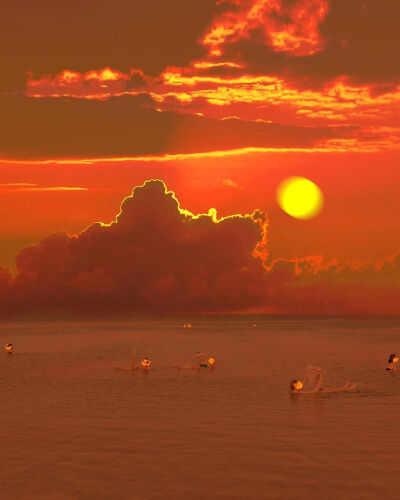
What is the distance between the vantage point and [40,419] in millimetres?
38344

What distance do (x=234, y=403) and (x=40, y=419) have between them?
1342 centimetres

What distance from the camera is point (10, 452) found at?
2895 cm

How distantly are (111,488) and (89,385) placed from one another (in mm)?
35453

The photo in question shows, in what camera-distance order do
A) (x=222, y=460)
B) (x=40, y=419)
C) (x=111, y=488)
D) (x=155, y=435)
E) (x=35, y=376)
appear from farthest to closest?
1. (x=35, y=376)
2. (x=40, y=419)
3. (x=155, y=435)
4. (x=222, y=460)
5. (x=111, y=488)

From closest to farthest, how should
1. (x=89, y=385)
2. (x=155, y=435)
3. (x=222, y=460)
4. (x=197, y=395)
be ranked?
(x=222, y=460) < (x=155, y=435) < (x=197, y=395) < (x=89, y=385)

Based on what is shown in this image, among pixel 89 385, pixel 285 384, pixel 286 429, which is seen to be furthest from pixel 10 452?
pixel 285 384

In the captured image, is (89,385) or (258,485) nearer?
(258,485)

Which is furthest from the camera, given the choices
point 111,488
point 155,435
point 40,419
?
point 40,419

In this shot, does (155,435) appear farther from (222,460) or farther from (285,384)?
(285,384)

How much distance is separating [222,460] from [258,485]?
3.84 m

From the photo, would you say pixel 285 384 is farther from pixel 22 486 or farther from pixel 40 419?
pixel 22 486

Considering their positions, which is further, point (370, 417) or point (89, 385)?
point (89, 385)

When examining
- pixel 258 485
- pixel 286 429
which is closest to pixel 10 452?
pixel 258 485

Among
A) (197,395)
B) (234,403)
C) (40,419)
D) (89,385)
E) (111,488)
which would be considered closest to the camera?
(111,488)
